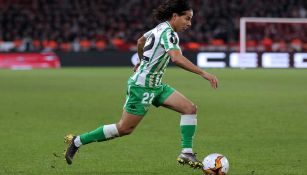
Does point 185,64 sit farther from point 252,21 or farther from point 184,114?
point 252,21

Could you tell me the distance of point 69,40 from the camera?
36.6 meters

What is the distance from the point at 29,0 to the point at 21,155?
3249 cm

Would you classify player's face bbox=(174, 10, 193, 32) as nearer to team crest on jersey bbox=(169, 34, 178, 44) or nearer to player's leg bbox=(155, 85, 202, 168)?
team crest on jersey bbox=(169, 34, 178, 44)

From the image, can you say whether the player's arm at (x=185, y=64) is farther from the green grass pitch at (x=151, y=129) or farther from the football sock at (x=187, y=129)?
the green grass pitch at (x=151, y=129)

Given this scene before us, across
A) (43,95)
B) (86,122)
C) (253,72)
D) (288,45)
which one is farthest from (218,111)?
(288,45)

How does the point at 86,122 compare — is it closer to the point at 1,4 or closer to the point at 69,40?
the point at 69,40

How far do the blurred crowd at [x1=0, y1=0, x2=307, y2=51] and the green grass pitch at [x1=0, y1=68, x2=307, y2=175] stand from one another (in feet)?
43.6

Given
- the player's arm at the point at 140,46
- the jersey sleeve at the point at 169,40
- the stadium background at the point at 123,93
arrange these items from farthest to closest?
the stadium background at the point at 123,93 → the player's arm at the point at 140,46 → the jersey sleeve at the point at 169,40

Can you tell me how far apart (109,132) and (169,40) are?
1138 mm

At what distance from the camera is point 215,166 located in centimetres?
708

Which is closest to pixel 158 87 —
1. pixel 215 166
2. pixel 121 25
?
pixel 215 166

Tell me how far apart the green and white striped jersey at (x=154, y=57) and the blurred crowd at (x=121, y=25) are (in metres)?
26.4

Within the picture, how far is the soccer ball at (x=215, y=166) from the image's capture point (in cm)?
709

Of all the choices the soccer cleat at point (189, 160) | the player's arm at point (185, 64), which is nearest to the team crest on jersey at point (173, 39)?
the player's arm at point (185, 64)
